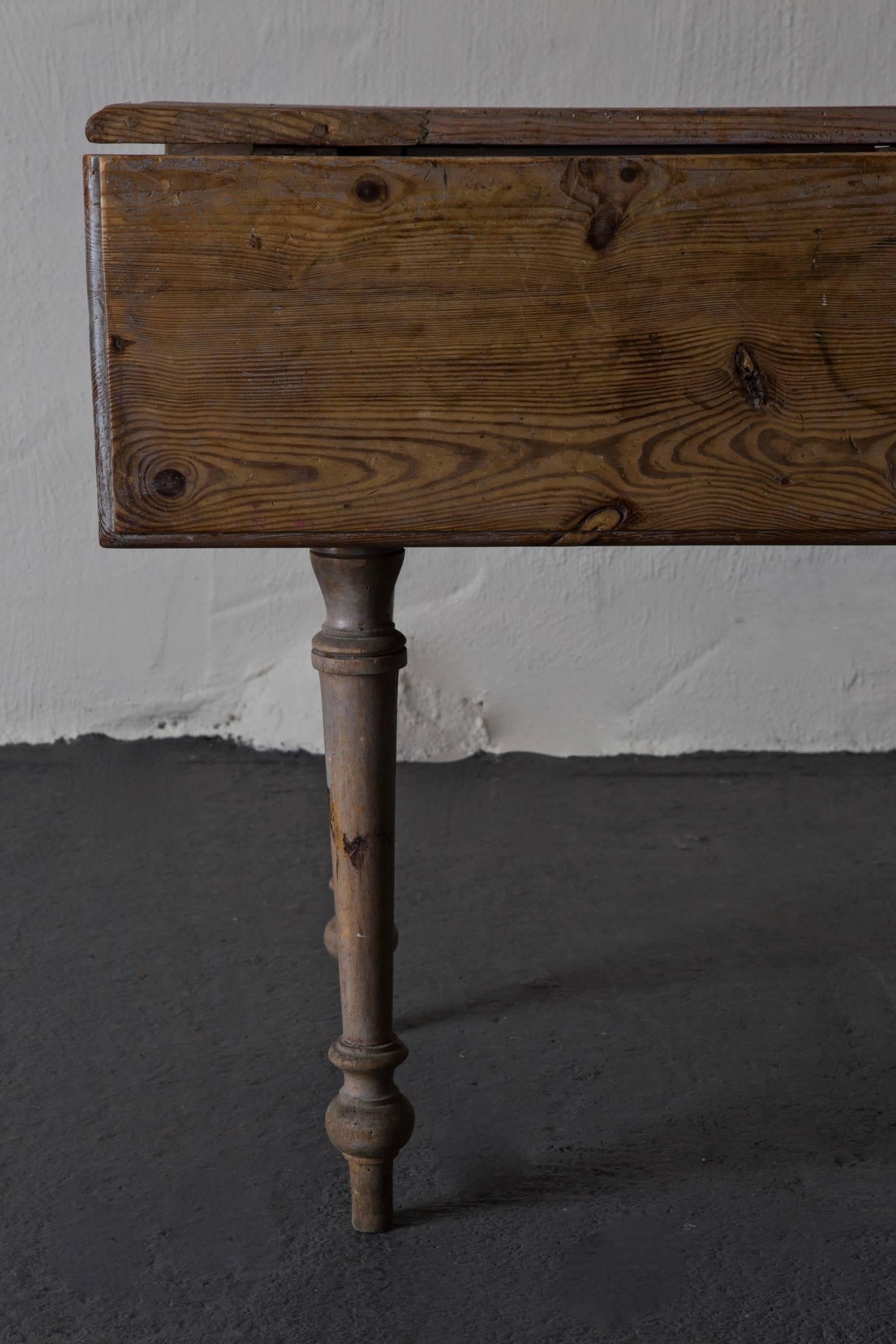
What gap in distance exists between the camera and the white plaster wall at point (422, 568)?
84.5 inches

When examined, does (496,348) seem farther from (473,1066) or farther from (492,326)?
(473,1066)

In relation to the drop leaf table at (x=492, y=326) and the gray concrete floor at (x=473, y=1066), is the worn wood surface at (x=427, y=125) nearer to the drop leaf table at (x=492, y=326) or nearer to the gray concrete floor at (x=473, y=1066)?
the drop leaf table at (x=492, y=326)

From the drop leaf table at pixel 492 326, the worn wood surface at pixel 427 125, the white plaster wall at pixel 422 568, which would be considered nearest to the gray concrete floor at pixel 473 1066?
the white plaster wall at pixel 422 568

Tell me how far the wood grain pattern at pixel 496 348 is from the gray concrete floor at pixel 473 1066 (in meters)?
0.56

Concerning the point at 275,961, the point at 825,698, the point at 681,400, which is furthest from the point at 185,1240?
the point at 825,698

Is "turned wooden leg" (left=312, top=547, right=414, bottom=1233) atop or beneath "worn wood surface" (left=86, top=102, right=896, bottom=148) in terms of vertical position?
beneath

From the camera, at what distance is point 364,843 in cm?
102

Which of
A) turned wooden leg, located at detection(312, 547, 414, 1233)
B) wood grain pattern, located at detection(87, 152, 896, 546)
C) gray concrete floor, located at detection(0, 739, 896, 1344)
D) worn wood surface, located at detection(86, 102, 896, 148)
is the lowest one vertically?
gray concrete floor, located at detection(0, 739, 896, 1344)

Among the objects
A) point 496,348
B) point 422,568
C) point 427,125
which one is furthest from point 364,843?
point 422,568

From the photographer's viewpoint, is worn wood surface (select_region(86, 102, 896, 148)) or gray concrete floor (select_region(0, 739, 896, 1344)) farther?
gray concrete floor (select_region(0, 739, 896, 1344))

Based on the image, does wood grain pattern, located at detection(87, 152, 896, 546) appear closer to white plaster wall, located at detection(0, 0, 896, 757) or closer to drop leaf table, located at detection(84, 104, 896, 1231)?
drop leaf table, located at detection(84, 104, 896, 1231)

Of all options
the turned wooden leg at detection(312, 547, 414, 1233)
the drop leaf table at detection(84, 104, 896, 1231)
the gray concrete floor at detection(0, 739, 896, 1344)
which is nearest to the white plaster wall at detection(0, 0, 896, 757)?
the gray concrete floor at detection(0, 739, 896, 1344)

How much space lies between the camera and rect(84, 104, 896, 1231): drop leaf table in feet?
2.78

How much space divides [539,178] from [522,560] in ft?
4.84
